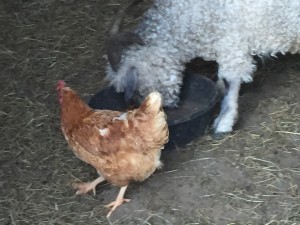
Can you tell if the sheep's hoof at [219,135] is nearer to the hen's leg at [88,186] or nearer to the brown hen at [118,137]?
the brown hen at [118,137]

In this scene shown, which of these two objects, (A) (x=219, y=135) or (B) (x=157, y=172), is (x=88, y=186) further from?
(A) (x=219, y=135)

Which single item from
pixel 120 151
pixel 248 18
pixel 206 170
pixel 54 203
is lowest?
pixel 54 203

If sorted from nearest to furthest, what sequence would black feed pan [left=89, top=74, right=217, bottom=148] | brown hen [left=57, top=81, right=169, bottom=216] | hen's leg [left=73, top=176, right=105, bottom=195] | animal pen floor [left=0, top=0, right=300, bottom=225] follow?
brown hen [left=57, top=81, right=169, bottom=216] → animal pen floor [left=0, top=0, right=300, bottom=225] → hen's leg [left=73, top=176, right=105, bottom=195] → black feed pan [left=89, top=74, right=217, bottom=148]

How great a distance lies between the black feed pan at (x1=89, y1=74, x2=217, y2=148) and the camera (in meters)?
3.82

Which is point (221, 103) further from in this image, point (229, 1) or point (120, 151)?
point (120, 151)

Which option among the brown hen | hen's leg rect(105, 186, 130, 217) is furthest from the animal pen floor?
the brown hen

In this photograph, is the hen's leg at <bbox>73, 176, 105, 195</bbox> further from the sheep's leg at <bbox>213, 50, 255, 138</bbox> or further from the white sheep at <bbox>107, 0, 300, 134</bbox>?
the sheep's leg at <bbox>213, 50, 255, 138</bbox>

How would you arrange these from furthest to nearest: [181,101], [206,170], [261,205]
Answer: [181,101] → [206,170] → [261,205]

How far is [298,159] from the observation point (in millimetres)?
3859

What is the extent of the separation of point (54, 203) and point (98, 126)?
593mm

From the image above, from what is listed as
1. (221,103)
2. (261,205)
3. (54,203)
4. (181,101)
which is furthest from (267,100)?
(54,203)

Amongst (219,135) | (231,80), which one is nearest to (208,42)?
(231,80)

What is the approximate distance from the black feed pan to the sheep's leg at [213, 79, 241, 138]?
0.08 metres

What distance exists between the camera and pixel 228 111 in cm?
411
